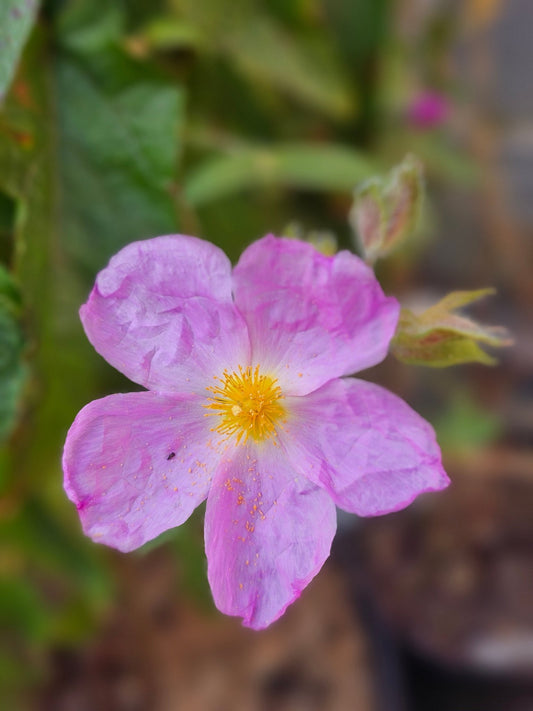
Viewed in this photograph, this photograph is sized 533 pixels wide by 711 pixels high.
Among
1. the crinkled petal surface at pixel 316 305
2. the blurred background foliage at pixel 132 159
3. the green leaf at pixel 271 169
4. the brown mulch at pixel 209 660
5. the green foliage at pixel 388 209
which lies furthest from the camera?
the brown mulch at pixel 209 660

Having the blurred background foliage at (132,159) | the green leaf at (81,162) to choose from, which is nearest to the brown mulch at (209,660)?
the blurred background foliage at (132,159)

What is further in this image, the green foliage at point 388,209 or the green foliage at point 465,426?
the green foliage at point 465,426

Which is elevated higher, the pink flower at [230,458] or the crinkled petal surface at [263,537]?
the pink flower at [230,458]

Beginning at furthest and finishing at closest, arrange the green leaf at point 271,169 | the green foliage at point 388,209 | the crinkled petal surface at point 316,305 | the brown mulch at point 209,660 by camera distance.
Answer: the brown mulch at point 209,660 < the green leaf at point 271,169 < the green foliage at point 388,209 < the crinkled petal surface at point 316,305

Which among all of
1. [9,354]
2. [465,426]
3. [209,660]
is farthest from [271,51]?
[209,660]

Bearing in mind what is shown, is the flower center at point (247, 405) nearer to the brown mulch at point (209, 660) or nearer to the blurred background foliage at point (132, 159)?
the blurred background foliage at point (132, 159)

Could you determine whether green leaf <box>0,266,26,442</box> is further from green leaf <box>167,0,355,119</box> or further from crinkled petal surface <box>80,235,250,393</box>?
green leaf <box>167,0,355,119</box>

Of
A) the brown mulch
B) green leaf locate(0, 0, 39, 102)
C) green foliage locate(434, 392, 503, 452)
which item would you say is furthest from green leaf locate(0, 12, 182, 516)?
green foliage locate(434, 392, 503, 452)
